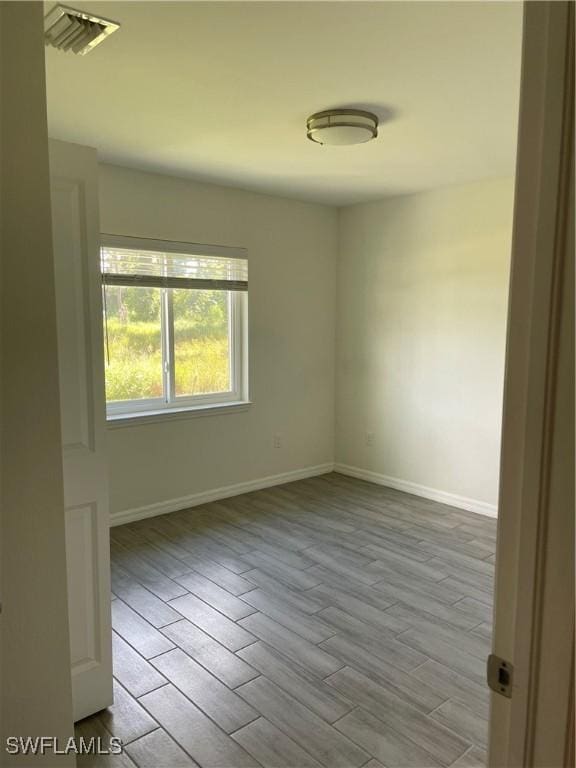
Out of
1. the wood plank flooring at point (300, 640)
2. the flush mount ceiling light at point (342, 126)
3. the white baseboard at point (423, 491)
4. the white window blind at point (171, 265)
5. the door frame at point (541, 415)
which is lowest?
the wood plank flooring at point (300, 640)

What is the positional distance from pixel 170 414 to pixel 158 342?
557 millimetres

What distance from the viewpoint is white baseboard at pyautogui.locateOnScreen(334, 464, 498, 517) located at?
4.23 metres

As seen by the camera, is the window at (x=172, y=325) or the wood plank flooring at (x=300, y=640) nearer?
the wood plank flooring at (x=300, y=640)

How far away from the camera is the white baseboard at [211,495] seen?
3.96 metres

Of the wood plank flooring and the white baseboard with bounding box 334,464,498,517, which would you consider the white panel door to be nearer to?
the wood plank flooring

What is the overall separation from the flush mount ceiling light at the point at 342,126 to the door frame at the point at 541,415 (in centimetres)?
203

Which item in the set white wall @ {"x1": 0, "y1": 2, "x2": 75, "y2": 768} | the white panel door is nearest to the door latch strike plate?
A: white wall @ {"x1": 0, "y1": 2, "x2": 75, "y2": 768}

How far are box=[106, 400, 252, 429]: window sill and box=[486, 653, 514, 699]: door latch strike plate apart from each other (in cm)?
315

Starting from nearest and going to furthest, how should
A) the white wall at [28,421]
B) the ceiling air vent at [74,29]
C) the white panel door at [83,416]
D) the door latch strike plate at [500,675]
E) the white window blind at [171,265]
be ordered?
the door latch strike plate at [500,675]
the white wall at [28,421]
the ceiling air vent at [74,29]
the white panel door at [83,416]
the white window blind at [171,265]

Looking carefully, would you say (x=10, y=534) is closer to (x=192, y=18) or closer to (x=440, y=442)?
(x=192, y=18)

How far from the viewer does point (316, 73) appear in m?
2.19

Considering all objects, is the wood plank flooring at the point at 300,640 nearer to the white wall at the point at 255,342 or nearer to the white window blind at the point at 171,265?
the white wall at the point at 255,342

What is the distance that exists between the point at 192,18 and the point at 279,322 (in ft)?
10.1

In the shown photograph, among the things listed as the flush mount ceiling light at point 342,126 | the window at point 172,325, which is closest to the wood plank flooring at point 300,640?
the window at point 172,325
